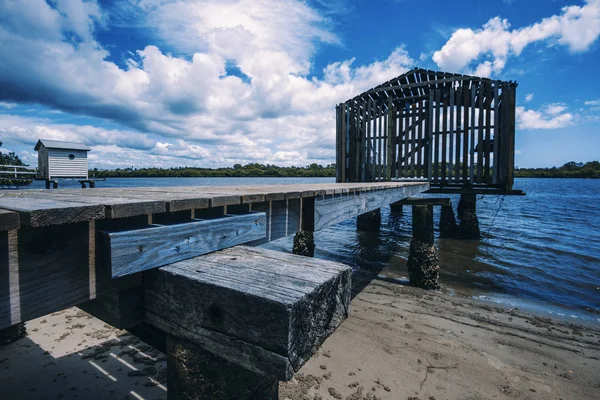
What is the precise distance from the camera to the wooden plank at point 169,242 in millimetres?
1179

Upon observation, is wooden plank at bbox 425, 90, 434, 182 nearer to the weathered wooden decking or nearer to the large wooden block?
the weathered wooden decking

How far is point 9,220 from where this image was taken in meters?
0.92

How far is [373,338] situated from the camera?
→ 470 centimetres

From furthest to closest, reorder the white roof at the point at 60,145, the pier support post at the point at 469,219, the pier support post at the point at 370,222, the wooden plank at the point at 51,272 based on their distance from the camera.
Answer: the white roof at the point at 60,145, the pier support post at the point at 370,222, the pier support post at the point at 469,219, the wooden plank at the point at 51,272

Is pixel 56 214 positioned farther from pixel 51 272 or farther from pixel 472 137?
pixel 472 137

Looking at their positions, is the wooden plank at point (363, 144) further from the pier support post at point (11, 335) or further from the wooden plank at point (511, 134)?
the pier support post at point (11, 335)

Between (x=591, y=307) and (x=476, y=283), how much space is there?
7.19 feet

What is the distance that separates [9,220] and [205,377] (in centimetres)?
90

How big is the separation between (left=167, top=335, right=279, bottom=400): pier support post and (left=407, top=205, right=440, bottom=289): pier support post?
6713 mm

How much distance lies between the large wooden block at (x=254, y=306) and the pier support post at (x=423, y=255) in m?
6.63

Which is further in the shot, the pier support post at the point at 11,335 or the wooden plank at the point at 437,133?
the wooden plank at the point at 437,133

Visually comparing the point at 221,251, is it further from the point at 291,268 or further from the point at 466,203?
the point at 466,203

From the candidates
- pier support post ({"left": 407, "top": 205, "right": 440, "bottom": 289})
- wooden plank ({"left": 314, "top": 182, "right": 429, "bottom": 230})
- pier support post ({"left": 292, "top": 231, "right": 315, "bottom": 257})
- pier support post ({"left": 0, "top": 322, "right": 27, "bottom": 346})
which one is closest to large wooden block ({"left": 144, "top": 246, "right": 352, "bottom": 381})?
wooden plank ({"left": 314, "top": 182, "right": 429, "bottom": 230})

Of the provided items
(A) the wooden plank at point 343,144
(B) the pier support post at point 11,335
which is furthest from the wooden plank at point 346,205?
(A) the wooden plank at point 343,144
